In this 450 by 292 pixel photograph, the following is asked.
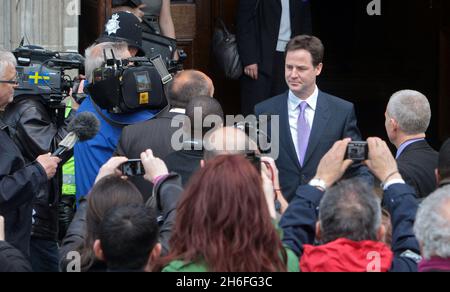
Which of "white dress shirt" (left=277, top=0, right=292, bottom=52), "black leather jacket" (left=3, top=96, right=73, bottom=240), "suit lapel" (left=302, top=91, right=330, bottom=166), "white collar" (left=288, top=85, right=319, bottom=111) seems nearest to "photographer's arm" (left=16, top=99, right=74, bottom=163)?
"black leather jacket" (left=3, top=96, right=73, bottom=240)

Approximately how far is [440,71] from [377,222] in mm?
6467

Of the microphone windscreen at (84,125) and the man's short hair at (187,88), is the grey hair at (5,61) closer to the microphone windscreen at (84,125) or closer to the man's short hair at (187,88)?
the microphone windscreen at (84,125)

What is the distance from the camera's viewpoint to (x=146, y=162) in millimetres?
5113

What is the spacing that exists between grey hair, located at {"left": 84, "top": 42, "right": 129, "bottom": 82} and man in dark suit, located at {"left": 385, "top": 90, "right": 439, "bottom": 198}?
1805 millimetres

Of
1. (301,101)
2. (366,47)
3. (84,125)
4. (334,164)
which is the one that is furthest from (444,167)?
(366,47)

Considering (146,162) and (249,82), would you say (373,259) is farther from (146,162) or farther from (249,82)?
(249,82)

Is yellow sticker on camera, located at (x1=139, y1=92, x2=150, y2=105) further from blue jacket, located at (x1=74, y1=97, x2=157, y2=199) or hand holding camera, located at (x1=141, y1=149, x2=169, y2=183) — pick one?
hand holding camera, located at (x1=141, y1=149, x2=169, y2=183)

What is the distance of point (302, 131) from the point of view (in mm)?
6609

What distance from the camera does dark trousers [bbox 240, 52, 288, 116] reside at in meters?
8.94

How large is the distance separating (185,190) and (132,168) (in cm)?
103
